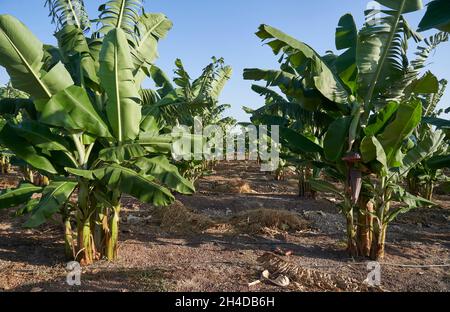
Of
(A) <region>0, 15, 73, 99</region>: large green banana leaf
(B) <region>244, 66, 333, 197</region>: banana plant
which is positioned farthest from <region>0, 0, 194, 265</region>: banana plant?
(B) <region>244, 66, 333, 197</region>: banana plant

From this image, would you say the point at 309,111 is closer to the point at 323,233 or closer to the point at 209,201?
the point at 323,233

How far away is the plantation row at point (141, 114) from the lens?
4539mm

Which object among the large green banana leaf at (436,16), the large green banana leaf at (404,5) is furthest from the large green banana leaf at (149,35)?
the large green banana leaf at (436,16)

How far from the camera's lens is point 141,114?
5.53m

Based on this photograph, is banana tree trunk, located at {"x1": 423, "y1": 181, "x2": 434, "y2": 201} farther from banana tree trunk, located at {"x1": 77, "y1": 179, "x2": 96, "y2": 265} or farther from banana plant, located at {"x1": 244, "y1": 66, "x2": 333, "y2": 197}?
banana tree trunk, located at {"x1": 77, "y1": 179, "x2": 96, "y2": 265}

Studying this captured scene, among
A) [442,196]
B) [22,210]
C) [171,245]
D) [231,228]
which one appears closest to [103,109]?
[22,210]

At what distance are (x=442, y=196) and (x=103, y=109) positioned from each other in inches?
550

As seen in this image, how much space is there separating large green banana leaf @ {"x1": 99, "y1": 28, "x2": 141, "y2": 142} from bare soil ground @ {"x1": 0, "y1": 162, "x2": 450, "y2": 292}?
2.09m

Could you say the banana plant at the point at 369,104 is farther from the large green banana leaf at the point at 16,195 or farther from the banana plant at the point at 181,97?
the large green banana leaf at the point at 16,195

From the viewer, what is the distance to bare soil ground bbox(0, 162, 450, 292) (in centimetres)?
474

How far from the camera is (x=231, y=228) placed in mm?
7922

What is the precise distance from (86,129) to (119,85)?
76cm
